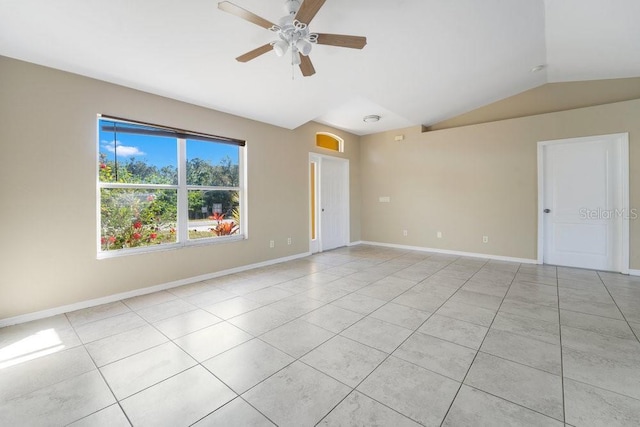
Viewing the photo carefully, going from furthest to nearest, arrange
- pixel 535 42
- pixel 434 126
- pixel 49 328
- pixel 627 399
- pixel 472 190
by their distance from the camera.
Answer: pixel 434 126 → pixel 472 190 → pixel 535 42 → pixel 49 328 → pixel 627 399

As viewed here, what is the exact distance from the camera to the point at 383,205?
6.69 m

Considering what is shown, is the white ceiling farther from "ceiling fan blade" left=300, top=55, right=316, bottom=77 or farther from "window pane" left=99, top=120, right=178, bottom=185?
"window pane" left=99, top=120, right=178, bottom=185

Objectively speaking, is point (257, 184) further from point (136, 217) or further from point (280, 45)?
point (280, 45)

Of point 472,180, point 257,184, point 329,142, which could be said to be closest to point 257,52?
point 257,184

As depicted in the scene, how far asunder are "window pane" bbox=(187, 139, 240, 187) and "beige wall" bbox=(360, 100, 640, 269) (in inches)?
142

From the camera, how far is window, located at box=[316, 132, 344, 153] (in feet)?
20.4

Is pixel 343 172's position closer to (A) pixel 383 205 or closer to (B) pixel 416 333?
(A) pixel 383 205

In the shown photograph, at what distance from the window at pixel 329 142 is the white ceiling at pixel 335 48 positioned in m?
1.60

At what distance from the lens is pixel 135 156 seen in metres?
3.42

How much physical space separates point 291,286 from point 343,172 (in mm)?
3785

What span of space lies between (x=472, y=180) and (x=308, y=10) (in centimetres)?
469

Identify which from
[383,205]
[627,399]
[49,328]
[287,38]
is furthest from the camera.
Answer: [383,205]

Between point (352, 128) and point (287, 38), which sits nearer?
point (287, 38)

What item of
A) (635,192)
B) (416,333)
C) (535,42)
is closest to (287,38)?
(416,333)
